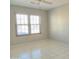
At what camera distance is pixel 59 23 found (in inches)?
253

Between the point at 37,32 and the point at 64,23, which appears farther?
the point at 37,32

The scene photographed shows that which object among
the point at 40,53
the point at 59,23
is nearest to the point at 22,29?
the point at 59,23

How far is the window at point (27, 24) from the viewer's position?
6.02m

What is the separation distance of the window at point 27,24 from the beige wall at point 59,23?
3.79 feet

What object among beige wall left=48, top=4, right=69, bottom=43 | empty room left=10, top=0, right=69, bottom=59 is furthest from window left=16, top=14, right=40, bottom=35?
beige wall left=48, top=4, right=69, bottom=43

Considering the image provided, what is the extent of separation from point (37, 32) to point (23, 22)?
4.98 feet

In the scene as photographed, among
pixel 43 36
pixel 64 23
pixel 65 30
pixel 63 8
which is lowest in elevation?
pixel 43 36

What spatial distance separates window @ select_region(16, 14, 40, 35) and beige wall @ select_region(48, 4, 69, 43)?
116 cm

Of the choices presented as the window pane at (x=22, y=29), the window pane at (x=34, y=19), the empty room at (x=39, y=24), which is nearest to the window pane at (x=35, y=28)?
the empty room at (x=39, y=24)

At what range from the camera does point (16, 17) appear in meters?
5.78

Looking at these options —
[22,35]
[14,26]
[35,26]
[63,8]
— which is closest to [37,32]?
[35,26]

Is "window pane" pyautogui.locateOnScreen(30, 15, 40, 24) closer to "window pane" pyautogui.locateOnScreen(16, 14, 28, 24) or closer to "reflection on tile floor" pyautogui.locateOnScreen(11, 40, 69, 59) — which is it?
"window pane" pyautogui.locateOnScreen(16, 14, 28, 24)

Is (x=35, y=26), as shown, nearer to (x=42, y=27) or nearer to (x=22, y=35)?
(x=42, y=27)
